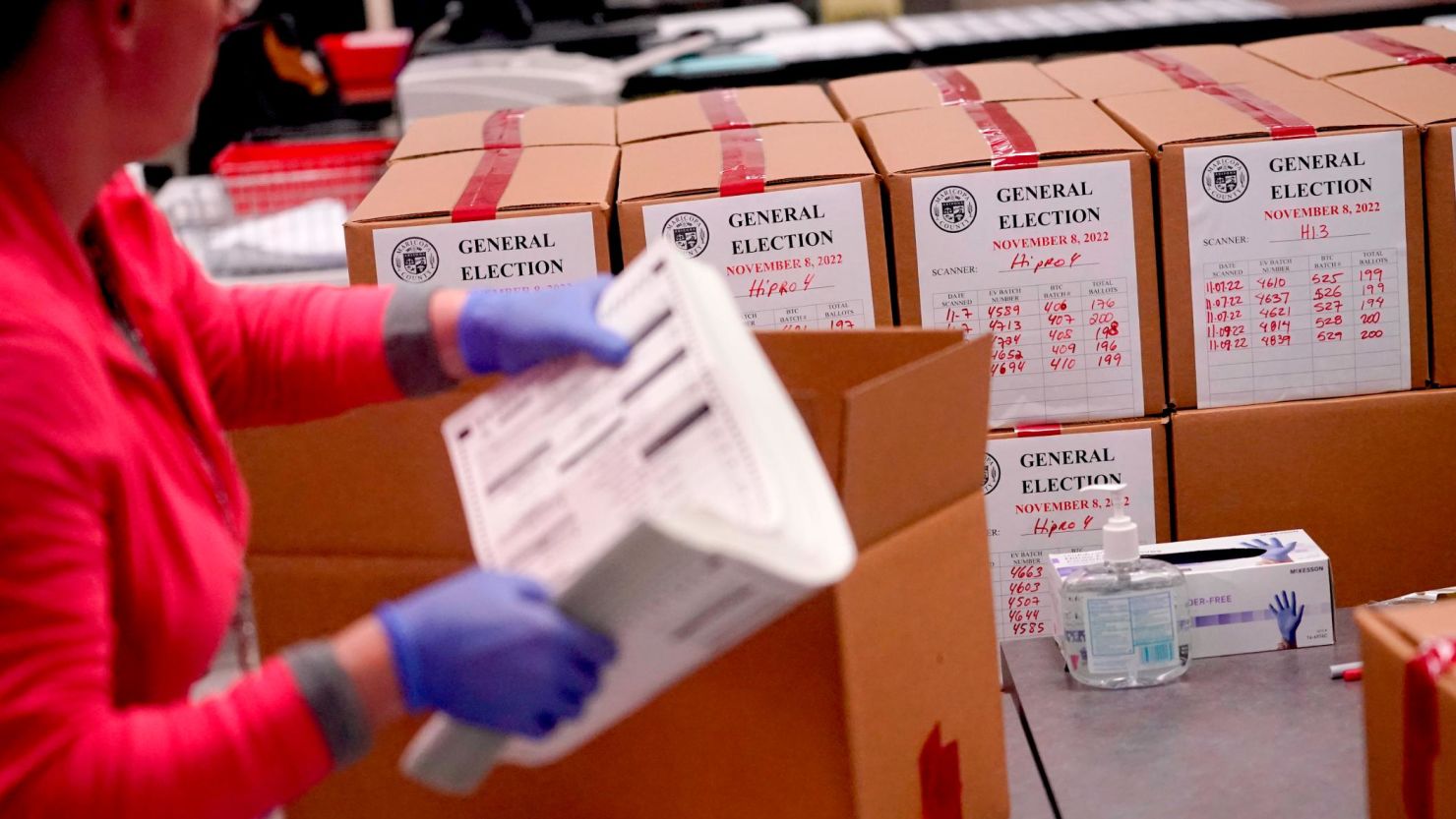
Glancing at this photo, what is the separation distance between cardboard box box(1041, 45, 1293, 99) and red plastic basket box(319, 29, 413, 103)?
250cm

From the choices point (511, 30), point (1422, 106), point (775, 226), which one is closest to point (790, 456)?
point (775, 226)

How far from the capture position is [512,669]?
0.78 m

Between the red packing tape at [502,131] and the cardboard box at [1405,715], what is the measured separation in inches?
44.4

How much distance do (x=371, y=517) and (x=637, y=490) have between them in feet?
1.27

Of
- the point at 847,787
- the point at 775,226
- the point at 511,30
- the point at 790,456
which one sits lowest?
the point at 847,787

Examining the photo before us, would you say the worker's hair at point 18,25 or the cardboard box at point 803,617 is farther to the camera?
the cardboard box at point 803,617

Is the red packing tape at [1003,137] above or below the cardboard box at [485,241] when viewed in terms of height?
above

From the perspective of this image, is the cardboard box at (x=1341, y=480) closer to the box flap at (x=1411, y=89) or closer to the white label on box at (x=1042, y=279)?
the white label on box at (x=1042, y=279)

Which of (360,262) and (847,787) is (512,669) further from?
(360,262)

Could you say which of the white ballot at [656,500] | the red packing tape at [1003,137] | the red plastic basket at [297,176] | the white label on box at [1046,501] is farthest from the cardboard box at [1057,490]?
the red plastic basket at [297,176]

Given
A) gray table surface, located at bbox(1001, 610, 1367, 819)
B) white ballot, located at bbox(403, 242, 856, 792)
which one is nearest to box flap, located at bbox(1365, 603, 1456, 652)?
gray table surface, located at bbox(1001, 610, 1367, 819)

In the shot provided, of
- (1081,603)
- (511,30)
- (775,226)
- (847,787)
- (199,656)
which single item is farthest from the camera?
(511,30)

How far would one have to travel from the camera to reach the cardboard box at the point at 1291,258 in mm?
1534

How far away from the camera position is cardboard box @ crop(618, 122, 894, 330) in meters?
1.53
